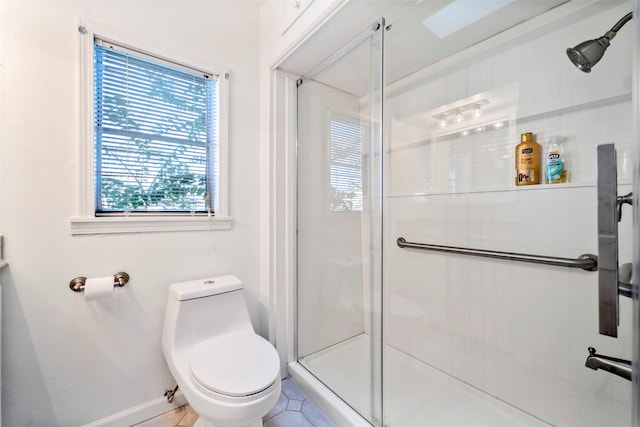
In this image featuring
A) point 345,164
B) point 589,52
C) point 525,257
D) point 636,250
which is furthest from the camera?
point 345,164

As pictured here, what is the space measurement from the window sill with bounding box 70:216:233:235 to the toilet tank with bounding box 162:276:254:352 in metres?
0.30

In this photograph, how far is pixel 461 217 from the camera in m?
1.58

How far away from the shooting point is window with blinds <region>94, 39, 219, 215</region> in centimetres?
129

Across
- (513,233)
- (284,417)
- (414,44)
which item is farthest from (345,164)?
(284,417)

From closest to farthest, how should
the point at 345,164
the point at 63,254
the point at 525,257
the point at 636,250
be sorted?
1. the point at 636,250
2. the point at 63,254
3. the point at 525,257
4. the point at 345,164

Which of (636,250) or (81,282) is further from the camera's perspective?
(81,282)

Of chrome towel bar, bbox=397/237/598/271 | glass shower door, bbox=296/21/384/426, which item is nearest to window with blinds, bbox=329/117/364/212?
glass shower door, bbox=296/21/384/426

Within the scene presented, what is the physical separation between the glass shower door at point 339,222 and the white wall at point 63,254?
2.37 feet

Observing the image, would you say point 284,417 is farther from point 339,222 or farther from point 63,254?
point 63,254

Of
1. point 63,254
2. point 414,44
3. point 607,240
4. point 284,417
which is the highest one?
point 414,44

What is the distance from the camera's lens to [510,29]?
4.47 feet

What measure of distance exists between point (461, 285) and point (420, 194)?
601mm

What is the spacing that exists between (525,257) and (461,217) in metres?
0.38

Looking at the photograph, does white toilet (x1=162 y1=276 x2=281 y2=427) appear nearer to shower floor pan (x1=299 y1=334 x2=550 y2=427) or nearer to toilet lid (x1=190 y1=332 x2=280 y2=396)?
toilet lid (x1=190 y1=332 x2=280 y2=396)
